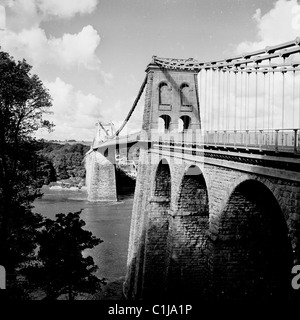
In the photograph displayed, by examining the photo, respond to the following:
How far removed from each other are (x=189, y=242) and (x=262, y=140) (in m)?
7.20

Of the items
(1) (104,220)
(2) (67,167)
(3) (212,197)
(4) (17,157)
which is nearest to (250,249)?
(3) (212,197)

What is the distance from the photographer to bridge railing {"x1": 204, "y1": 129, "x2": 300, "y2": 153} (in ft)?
23.3

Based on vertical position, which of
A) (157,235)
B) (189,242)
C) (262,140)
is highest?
(262,140)

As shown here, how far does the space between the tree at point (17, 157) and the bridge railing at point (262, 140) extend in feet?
18.0

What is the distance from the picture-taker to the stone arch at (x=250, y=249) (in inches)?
393

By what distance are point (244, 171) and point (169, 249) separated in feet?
22.8

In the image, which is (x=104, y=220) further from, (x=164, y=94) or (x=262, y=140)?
(x=262, y=140)

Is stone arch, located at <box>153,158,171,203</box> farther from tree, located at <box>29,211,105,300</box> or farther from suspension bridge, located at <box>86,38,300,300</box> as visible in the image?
tree, located at <box>29,211,105,300</box>

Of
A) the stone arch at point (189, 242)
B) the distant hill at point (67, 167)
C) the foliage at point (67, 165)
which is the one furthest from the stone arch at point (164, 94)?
the foliage at point (67, 165)

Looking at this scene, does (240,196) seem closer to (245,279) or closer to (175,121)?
(245,279)

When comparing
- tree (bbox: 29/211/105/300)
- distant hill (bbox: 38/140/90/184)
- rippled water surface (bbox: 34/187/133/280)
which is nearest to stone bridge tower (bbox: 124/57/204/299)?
rippled water surface (bbox: 34/187/133/280)

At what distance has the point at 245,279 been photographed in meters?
10.6

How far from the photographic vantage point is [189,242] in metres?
14.3

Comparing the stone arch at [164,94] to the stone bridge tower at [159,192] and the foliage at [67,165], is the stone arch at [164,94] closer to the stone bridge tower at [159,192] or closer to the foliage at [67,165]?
the stone bridge tower at [159,192]
